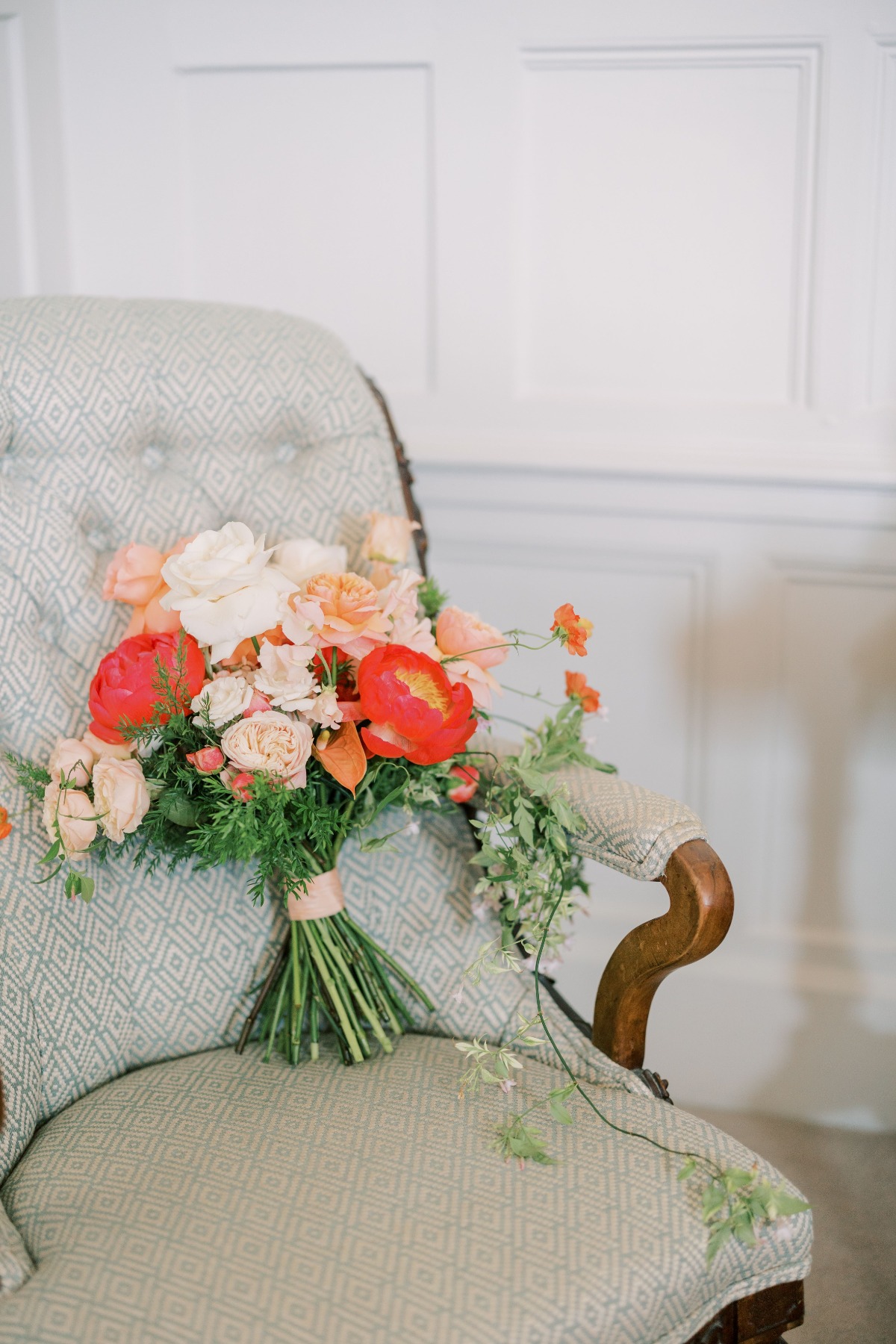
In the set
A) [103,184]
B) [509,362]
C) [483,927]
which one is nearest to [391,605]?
[483,927]

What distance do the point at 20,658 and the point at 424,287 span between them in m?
0.90

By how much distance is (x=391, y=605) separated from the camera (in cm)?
100

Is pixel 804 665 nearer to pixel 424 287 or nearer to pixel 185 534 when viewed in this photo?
pixel 424 287

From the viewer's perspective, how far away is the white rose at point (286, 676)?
933 mm

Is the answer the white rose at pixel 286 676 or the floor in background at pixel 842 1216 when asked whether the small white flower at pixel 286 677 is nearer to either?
the white rose at pixel 286 676

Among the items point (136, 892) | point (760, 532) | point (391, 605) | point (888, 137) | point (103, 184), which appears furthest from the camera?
point (103, 184)

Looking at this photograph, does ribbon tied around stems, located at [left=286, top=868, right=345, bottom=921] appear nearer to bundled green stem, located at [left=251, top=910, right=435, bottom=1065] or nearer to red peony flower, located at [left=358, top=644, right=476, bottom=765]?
bundled green stem, located at [left=251, top=910, right=435, bottom=1065]

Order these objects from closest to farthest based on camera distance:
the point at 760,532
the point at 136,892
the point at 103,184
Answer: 1. the point at 136,892
2. the point at 760,532
3. the point at 103,184

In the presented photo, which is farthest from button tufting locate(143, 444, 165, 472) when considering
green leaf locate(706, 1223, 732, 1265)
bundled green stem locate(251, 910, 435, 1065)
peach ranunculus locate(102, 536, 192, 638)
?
green leaf locate(706, 1223, 732, 1265)

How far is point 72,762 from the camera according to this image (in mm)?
974

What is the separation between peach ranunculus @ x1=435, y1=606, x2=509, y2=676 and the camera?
1016mm

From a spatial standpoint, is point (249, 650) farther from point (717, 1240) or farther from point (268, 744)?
point (717, 1240)

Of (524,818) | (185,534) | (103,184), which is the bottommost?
(524,818)

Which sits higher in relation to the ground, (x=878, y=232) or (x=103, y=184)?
(x=103, y=184)
